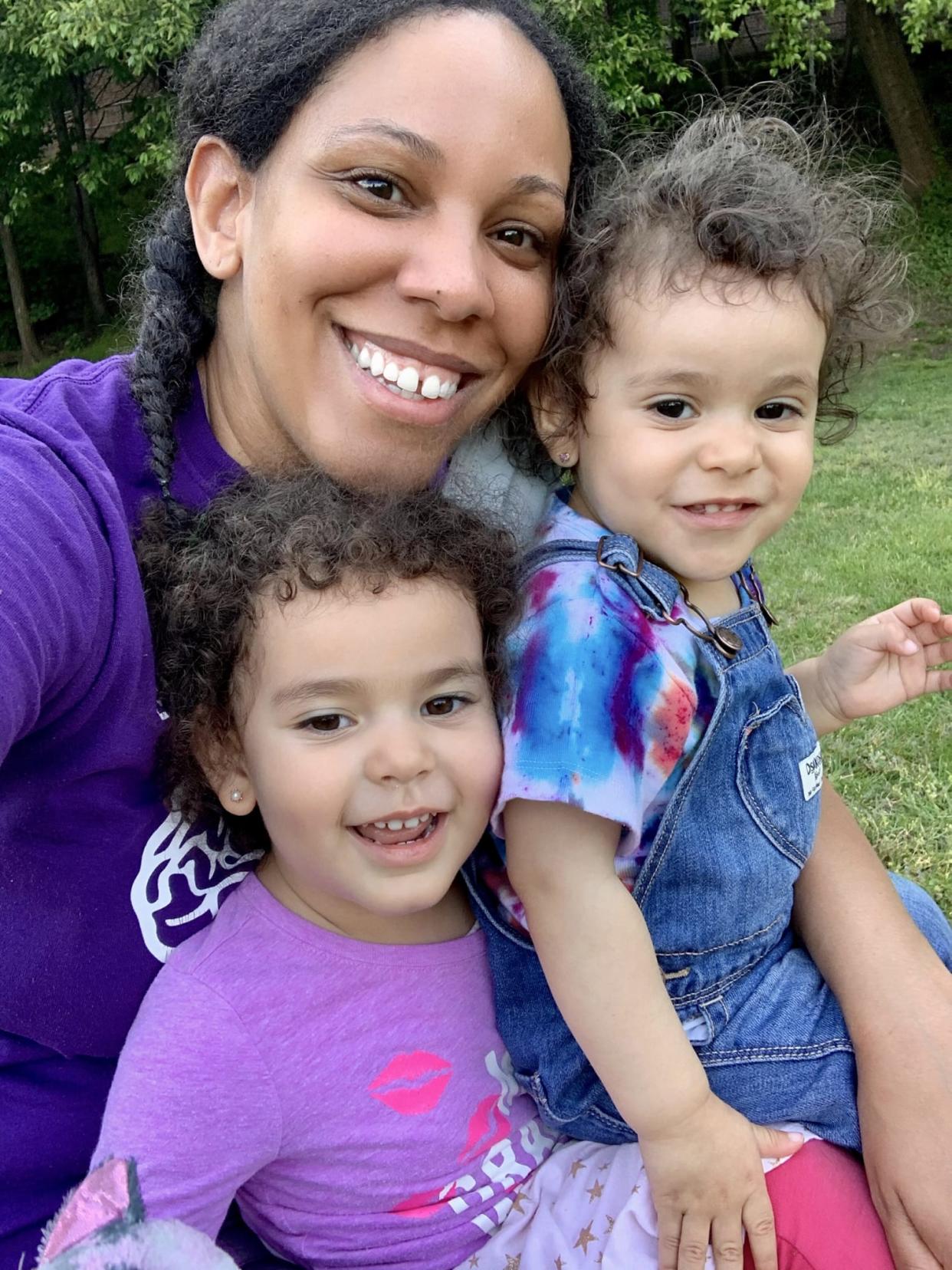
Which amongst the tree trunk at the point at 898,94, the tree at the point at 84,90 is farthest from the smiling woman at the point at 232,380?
the tree trunk at the point at 898,94

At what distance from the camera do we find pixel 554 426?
1999 millimetres

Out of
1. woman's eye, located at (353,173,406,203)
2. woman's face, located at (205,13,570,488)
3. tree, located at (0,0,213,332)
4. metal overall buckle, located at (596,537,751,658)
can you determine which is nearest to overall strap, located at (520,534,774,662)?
metal overall buckle, located at (596,537,751,658)

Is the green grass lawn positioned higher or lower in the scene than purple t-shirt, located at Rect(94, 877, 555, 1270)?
lower

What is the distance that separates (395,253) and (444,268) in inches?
3.1

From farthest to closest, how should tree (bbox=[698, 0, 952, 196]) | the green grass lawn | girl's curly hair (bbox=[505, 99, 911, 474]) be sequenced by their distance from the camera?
tree (bbox=[698, 0, 952, 196]) < the green grass lawn < girl's curly hair (bbox=[505, 99, 911, 474])

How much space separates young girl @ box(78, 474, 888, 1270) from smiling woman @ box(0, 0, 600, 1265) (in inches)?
3.6

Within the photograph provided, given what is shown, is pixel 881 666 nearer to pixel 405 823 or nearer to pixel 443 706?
pixel 443 706

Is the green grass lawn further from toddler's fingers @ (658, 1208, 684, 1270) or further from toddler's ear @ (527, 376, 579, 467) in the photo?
toddler's fingers @ (658, 1208, 684, 1270)

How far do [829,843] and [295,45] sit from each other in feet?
5.37

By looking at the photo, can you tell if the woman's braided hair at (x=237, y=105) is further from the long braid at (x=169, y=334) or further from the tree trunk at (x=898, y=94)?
the tree trunk at (x=898, y=94)

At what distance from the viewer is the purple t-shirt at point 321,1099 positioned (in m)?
1.62

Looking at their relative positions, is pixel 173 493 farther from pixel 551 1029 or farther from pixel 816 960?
pixel 816 960

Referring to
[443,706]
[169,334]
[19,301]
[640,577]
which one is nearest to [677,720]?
[640,577]

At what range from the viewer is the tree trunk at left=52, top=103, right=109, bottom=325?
18.7 metres
